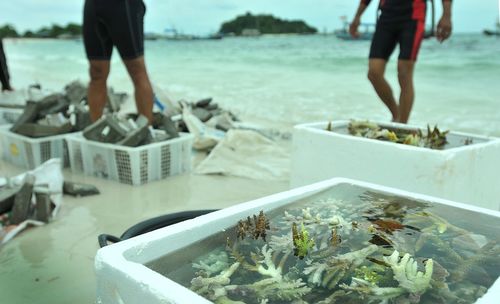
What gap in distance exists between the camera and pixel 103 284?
93 centimetres

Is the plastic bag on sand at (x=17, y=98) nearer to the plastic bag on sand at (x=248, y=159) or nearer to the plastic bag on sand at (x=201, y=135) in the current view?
the plastic bag on sand at (x=201, y=135)

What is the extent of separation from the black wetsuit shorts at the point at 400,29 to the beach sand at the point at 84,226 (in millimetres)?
1399

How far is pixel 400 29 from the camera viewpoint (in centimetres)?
366

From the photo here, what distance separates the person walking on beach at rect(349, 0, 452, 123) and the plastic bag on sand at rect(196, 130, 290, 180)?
0.98m

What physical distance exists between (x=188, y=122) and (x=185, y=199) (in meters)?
1.51

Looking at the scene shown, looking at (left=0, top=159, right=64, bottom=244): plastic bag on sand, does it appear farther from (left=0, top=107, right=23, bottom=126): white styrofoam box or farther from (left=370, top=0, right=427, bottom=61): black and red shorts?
(left=370, top=0, right=427, bottom=61): black and red shorts

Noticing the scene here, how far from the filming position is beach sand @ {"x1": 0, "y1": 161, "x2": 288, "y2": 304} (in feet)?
5.99

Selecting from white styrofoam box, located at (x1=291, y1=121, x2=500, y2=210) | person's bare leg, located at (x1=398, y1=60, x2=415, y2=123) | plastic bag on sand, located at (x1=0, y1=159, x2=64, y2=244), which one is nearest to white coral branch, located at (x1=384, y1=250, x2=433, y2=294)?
white styrofoam box, located at (x1=291, y1=121, x2=500, y2=210)

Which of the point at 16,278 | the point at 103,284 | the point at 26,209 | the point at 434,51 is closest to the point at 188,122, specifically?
the point at 26,209

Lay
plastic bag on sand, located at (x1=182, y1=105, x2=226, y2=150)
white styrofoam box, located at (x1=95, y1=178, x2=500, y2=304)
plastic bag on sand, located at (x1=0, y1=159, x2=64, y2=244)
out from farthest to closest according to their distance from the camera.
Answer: plastic bag on sand, located at (x1=182, y1=105, x2=226, y2=150) → plastic bag on sand, located at (x1=0, y1=159, x2=64, y2=244) → white styrofoam box, located at (x1=95, y1=178, x2=500, y2=304)

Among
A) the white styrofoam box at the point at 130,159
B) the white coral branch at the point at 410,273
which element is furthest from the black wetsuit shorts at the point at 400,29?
the white coral branch at the point at 410,273

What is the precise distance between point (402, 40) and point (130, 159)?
228cm

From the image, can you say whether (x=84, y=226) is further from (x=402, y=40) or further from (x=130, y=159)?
(x=402, y=40)

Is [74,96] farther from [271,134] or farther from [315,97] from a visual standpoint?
[315,97]
